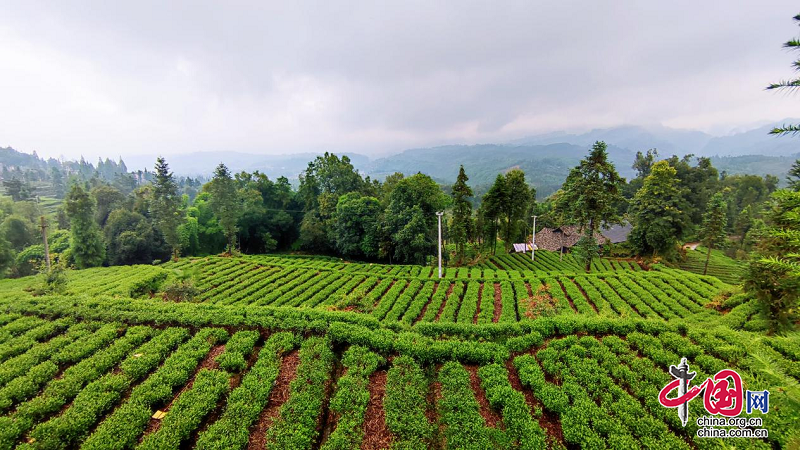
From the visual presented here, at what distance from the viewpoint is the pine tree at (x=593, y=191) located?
1900 cm

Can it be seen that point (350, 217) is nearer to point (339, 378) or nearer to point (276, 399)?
point (339, 378)

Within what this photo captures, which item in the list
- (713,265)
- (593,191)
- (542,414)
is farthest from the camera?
→ (713,265)

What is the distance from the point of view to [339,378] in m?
7.57

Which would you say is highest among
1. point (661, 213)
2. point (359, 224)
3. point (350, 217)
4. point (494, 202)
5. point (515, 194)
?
point (515, 194)

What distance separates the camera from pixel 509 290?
57.6ft

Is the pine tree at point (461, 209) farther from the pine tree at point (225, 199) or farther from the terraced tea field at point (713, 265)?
the terraced tea field at point (713, 265)

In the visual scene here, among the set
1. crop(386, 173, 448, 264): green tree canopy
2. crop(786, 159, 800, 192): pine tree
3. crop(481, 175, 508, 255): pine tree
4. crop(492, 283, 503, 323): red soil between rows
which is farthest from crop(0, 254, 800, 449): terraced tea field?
crop(481, 175, 508, 255): pine tree

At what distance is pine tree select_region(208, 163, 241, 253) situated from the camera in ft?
101

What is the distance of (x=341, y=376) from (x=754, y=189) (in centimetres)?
7666

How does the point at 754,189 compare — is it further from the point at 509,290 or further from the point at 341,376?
the point at 341,376

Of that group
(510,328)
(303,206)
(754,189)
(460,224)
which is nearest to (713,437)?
Answer: (510,328)

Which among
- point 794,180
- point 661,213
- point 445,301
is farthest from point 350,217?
point 794,180

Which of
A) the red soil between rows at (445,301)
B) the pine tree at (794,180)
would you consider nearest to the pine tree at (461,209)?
the red soil between rows at (445,301)

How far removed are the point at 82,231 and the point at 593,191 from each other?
44.0 m
